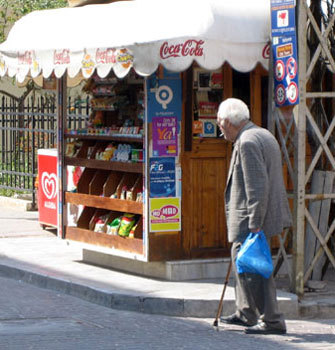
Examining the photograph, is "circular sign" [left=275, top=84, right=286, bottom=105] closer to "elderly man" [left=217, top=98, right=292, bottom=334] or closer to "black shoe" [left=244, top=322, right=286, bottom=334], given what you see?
"elderly man" [left=217, top=98, right=292, bottom=334]

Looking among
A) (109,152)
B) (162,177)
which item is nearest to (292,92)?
(162,177)

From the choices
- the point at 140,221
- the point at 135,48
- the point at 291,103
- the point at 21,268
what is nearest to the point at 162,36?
the point at 135,48

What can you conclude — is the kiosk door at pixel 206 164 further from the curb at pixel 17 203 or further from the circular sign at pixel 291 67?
the curb at pixel 17 203

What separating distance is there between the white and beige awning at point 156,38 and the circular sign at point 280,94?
40cm

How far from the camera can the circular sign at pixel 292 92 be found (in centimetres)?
890

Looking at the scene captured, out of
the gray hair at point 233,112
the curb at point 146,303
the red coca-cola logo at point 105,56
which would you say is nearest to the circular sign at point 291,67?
the gray hair at point 233,112

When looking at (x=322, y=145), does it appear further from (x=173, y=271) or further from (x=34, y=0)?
(x=34, y=0)

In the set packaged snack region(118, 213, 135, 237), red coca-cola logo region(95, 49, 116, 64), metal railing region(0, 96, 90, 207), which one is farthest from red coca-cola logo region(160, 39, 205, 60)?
metal railing region(0, 96, 90, 207)

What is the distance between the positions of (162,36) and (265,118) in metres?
1.81

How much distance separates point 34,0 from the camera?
59.0ft

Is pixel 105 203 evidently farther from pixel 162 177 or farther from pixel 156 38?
pixel 156 38

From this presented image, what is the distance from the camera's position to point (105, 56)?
9.45 m

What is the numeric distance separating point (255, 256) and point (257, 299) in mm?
461

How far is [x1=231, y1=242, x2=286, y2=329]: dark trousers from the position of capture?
8.02 m
